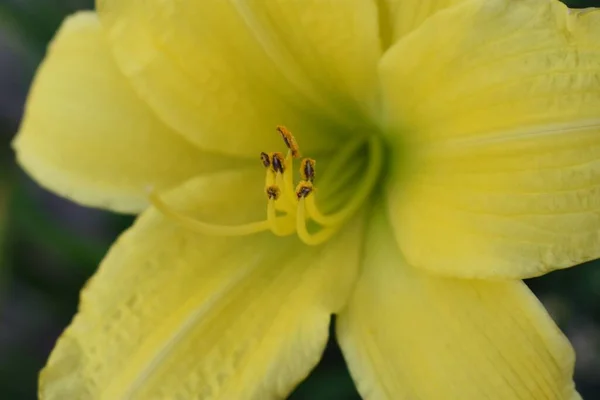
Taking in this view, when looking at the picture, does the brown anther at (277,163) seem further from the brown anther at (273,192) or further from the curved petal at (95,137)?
the curved petal at (95,137)

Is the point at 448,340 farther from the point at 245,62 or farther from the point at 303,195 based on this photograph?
the point at 245,62

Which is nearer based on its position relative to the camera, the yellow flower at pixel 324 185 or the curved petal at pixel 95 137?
the yellow flower at pixel 324 185

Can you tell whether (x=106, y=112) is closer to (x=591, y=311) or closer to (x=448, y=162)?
(x=448, y=162)

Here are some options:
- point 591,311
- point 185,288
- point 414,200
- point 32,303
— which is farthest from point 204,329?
point 32,303

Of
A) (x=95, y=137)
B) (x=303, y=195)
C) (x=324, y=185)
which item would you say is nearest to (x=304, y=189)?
(x=303, y=195)

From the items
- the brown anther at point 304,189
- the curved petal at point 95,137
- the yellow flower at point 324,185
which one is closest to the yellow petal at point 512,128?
the yellow flower at point 324,185

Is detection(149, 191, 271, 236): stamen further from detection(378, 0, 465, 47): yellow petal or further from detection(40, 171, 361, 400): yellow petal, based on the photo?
detection(378, 0, 465, 47): yellow petal
